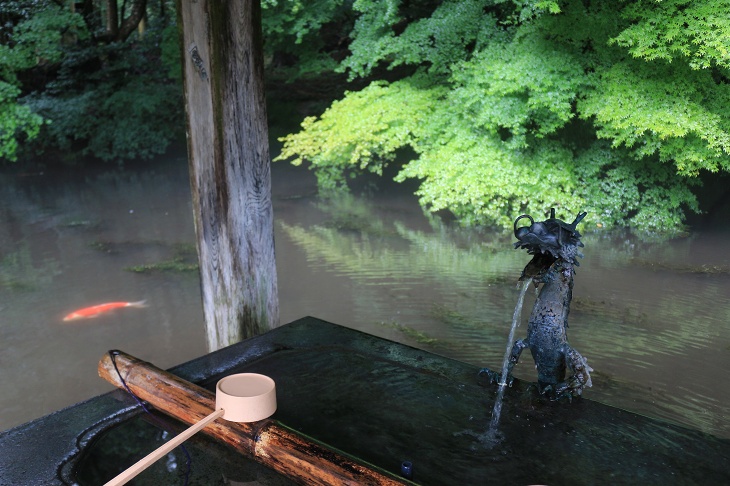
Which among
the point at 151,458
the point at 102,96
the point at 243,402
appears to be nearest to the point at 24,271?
the point at 243,402

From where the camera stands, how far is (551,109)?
666 centimetres

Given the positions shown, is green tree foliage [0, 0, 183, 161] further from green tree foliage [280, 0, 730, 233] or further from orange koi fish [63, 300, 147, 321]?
orange koi fish [63, 300, 147, 321]

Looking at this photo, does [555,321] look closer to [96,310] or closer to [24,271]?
[96,310]

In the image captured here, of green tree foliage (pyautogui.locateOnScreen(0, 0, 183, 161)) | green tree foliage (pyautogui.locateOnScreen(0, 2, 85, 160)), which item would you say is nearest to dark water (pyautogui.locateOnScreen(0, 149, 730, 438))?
green tree foliage (pyautogui.locateOnScreen(0, 2, 85, 160))

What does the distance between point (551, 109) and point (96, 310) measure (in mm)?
5046

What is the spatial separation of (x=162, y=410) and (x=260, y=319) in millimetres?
1080

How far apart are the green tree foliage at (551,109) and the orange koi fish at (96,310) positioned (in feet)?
11.6

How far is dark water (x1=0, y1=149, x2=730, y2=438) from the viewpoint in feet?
13.0

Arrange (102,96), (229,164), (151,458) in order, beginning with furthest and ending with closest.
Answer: (102,96) < (229,164) < (151,458)

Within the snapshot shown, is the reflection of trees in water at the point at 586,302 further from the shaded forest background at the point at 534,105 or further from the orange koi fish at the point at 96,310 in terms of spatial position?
the orange koi fish at the point at 96,310

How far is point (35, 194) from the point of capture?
10039mm

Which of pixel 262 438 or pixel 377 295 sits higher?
pixel 262 438

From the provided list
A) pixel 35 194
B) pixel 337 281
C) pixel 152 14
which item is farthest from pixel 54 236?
pixel 152 14

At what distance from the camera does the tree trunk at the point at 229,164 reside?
2.71 meters
